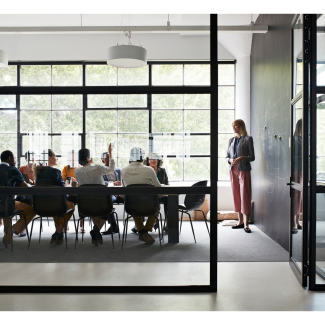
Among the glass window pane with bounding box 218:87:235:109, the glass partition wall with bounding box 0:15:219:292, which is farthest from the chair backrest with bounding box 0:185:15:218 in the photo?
the glass window pane with bounding box 218:87:235:109

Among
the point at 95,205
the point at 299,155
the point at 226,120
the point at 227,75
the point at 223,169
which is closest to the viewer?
the point at 95,205

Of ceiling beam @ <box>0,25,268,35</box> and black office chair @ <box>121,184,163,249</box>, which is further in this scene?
black office chair @ <box>121,184,163,249</box>

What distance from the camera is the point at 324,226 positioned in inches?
117

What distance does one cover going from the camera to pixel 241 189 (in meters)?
5.49

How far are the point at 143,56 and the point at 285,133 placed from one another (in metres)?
2.36

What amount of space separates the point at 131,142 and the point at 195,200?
0.74m

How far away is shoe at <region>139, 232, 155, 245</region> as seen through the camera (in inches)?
118

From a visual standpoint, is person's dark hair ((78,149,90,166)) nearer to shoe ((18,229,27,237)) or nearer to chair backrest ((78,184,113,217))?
chair backrest ((78,184,113,217))

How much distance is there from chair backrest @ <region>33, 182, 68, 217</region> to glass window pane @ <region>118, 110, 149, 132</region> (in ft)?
2.67

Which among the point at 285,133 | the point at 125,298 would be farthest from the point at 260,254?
the point at 125,298

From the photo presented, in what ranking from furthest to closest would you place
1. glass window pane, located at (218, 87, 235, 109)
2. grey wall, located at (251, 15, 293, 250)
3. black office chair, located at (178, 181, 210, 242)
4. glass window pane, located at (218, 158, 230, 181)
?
glass window pane, located at (218, 87, 235, 109) → glass window pane, located at (218, 158, 230, 181) → grey wall, located at (251, 15, 293, 250) → black office chair, located at (178, 181, 210, 242)

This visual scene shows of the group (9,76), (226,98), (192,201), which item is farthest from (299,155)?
(226,98)

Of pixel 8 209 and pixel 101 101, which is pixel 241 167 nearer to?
pixel 101 101
